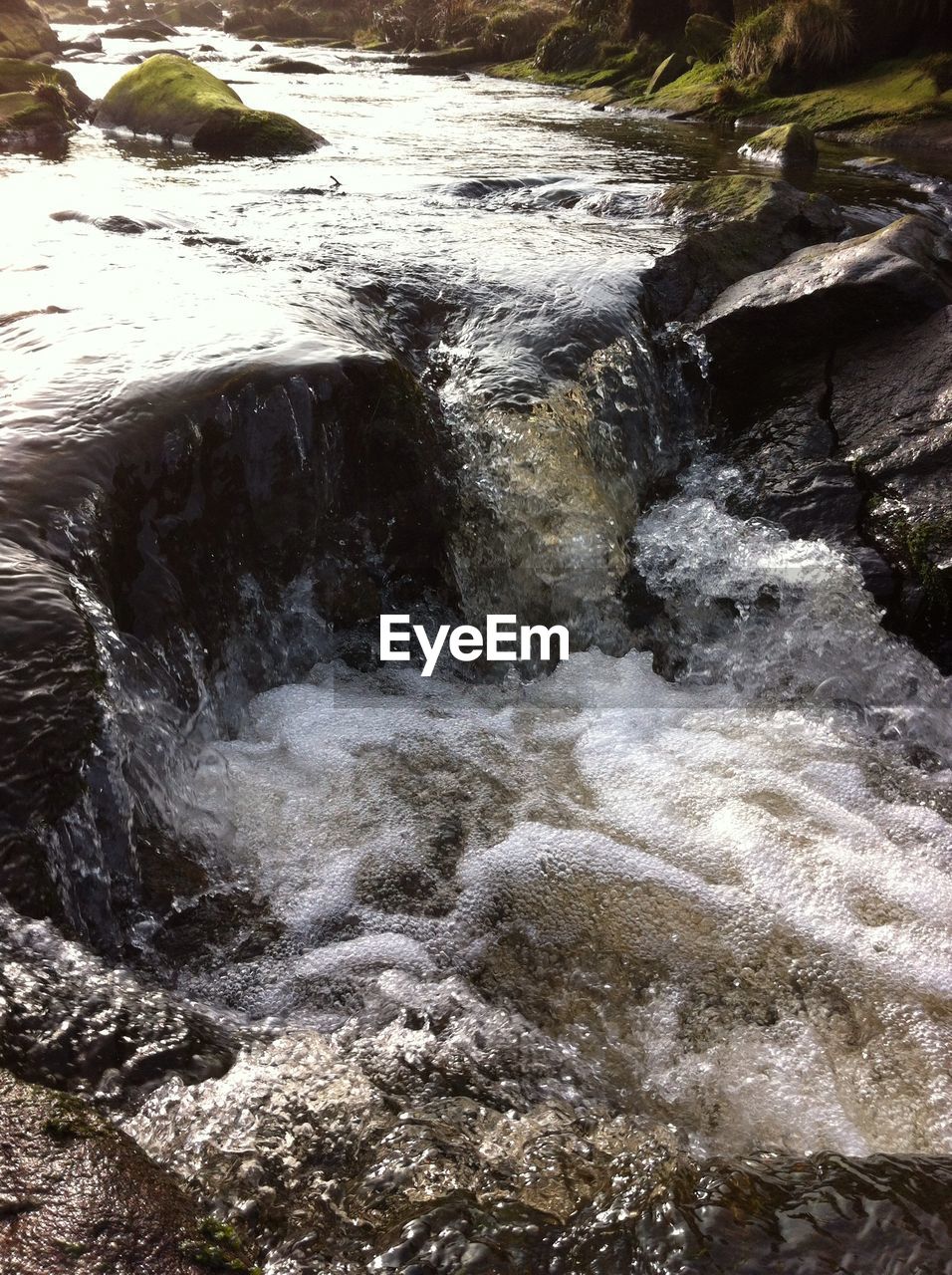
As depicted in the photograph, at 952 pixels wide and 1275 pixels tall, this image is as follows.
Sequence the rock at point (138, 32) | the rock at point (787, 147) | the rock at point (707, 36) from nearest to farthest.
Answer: the rock at point (787, 147) < the rock at point (707, 36) < the rock at point (138, 32)

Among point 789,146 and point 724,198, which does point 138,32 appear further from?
point 724,198

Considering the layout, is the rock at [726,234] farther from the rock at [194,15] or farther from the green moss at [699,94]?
the rock at [194,15]

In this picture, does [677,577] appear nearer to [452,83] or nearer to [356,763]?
[356,763]

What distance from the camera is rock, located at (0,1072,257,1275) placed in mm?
1354

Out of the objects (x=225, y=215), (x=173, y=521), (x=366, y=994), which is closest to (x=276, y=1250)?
(x=366, y=994)

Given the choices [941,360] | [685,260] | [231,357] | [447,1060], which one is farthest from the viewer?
[685,260]

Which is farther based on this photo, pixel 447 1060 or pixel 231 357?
pixel 231 357

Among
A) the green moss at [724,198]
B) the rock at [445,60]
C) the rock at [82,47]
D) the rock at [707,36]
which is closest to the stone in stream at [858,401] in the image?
the green moss at [724,198]

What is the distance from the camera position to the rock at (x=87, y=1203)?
1354 mm

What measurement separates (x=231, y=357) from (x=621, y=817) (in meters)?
2.36

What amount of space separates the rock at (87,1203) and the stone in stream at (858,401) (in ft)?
12.2

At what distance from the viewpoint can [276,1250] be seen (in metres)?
1.61

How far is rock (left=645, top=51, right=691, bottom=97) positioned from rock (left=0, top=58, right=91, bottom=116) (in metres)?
9.80

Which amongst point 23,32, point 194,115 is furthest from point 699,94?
point 23,32
